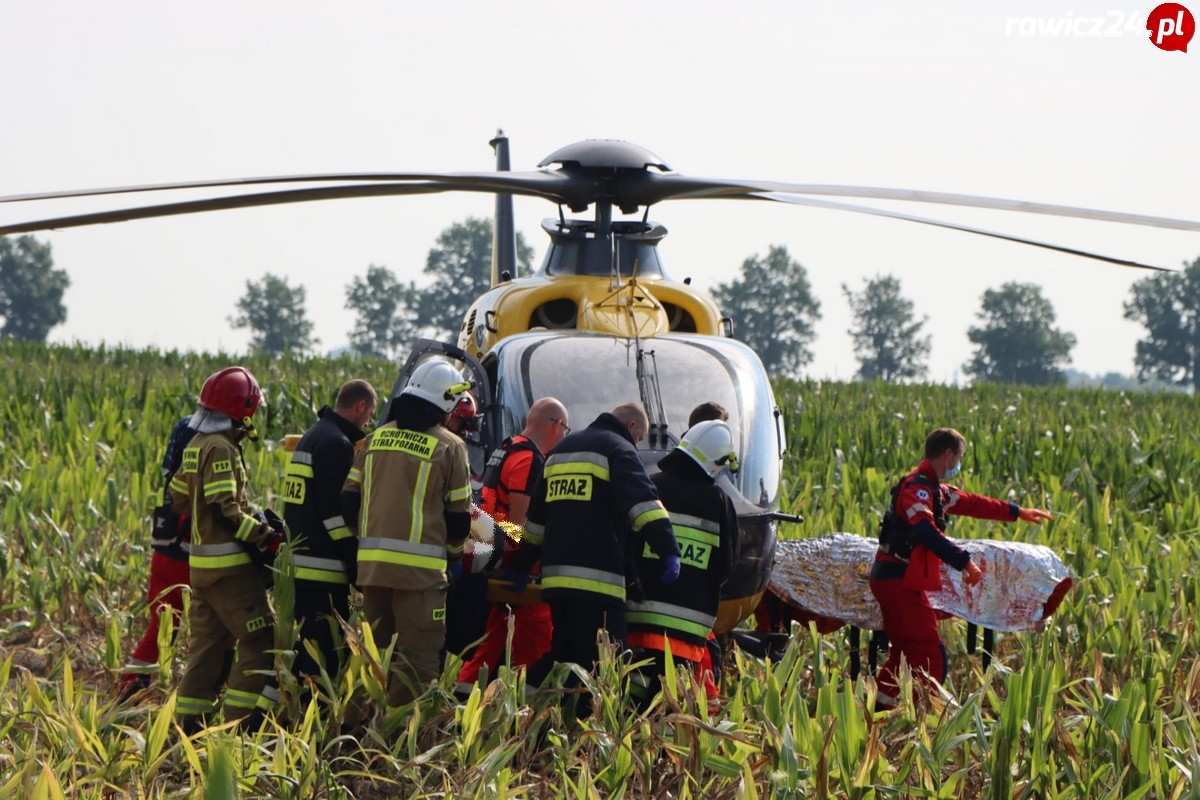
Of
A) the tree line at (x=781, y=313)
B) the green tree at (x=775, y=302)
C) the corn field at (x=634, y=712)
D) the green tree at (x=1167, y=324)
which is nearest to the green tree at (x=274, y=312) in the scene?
the tree line at (x=781, y=313)

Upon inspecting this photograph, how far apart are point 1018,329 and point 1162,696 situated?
350 ft

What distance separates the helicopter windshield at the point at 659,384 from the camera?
713 centimetres

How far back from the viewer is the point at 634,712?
17.4ft

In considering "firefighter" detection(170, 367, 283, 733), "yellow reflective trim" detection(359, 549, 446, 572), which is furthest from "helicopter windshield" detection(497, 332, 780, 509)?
"firefighter" detection(170, 367, 283, 733)

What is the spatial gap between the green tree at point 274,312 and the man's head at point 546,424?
105m

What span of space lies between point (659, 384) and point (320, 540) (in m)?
1.98

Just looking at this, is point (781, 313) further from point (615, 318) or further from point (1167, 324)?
point (615, 318)

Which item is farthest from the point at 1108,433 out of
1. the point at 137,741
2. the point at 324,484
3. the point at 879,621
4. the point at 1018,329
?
the point at 1018,329

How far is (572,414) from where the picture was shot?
7.16 metres

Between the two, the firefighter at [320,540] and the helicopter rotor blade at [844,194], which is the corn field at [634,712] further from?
the helicopter rotor blade at [844,194]

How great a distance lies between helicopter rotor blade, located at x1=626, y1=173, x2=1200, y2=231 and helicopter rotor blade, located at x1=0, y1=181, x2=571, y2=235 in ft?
4.04

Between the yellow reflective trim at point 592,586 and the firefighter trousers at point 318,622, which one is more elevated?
the yellow reflective trim at point 592,586

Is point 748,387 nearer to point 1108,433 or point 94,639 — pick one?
point 94,639

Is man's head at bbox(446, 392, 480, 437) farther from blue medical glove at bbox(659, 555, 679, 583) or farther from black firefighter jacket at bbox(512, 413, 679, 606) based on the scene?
blue medical glove at bbox(659, 555, 679, 583)
